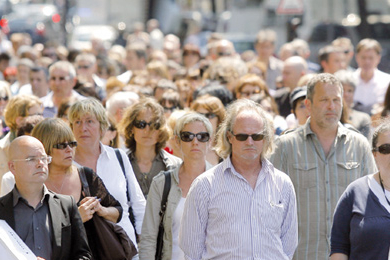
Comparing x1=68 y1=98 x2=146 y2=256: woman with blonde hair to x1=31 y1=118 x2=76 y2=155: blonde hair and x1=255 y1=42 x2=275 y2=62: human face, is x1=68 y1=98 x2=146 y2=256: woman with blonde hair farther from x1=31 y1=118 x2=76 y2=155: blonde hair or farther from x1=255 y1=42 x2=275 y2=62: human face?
x1=255 y1=42 x2=275 y2=62: human face

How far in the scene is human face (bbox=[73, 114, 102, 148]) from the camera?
712 cm

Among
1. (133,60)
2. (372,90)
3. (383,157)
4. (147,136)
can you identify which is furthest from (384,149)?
(133,60)

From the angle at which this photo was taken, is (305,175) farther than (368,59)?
No

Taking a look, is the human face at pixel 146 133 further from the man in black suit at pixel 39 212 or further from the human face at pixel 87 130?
the man in black suit at pixel 39 212

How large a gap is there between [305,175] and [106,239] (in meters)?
1.66

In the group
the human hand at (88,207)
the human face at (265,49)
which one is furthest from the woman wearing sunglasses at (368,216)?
the human face at (265,49)

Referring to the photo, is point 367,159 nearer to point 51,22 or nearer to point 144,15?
point 51,22

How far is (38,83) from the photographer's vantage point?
12031 millimetres

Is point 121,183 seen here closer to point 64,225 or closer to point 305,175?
point 64,225

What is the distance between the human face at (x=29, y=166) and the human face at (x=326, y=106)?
230 cm

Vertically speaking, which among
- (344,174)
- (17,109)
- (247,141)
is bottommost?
(344,174)

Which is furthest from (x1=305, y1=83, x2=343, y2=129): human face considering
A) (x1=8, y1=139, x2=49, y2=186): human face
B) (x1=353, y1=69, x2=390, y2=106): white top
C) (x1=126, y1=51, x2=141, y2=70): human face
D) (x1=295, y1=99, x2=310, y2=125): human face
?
(x1=126, y1=51, x2=141, y2=70): human face

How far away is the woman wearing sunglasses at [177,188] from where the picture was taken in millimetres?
6355

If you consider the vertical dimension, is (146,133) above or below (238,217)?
above
